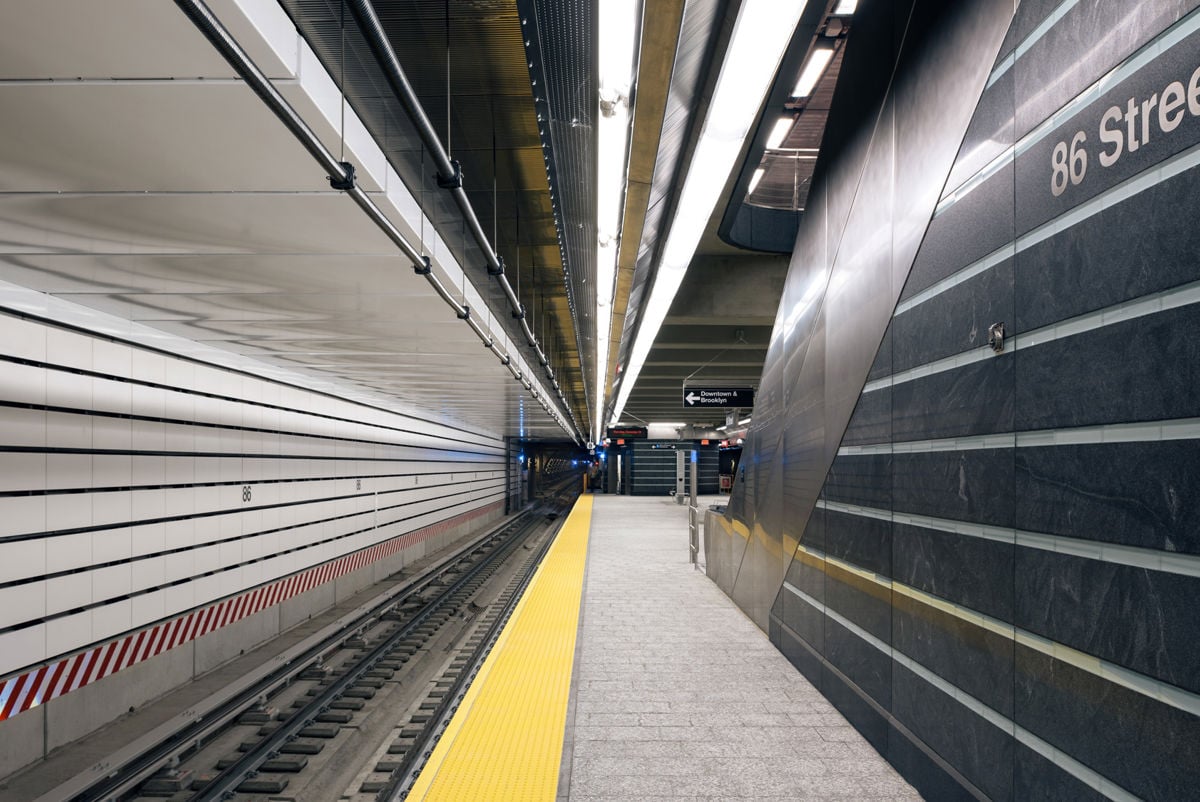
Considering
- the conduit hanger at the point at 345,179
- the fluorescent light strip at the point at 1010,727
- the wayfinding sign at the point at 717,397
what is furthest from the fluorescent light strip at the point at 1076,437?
the wayfinding sign at the point at 717,397

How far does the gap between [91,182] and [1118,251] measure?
3580 mm

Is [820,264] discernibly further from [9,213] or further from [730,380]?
[730,380]

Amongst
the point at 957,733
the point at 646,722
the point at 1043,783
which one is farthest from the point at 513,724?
the point at 1043,783

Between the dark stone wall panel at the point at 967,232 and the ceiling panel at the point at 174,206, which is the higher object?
the ceiling panel at the point at 174,206

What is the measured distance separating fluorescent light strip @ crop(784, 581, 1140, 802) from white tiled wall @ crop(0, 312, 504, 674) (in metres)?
5.34

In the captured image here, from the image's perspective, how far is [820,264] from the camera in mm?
4848

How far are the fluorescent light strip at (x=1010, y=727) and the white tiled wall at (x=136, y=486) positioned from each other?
534 cm

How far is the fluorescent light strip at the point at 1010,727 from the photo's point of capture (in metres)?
1.96

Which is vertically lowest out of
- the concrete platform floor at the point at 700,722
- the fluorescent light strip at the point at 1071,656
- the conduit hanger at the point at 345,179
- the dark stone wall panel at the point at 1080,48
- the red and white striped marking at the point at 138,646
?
the red and white striped marking at the point at 138,646

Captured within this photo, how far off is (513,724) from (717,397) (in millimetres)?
10926

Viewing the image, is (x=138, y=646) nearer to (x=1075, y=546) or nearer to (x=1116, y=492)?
(x=1075, y=546)

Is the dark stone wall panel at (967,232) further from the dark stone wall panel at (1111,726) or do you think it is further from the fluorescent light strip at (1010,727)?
the fluorescent light strip at (1010,727)

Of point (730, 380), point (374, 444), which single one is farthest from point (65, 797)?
point (730, 380)

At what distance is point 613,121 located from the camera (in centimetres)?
334
